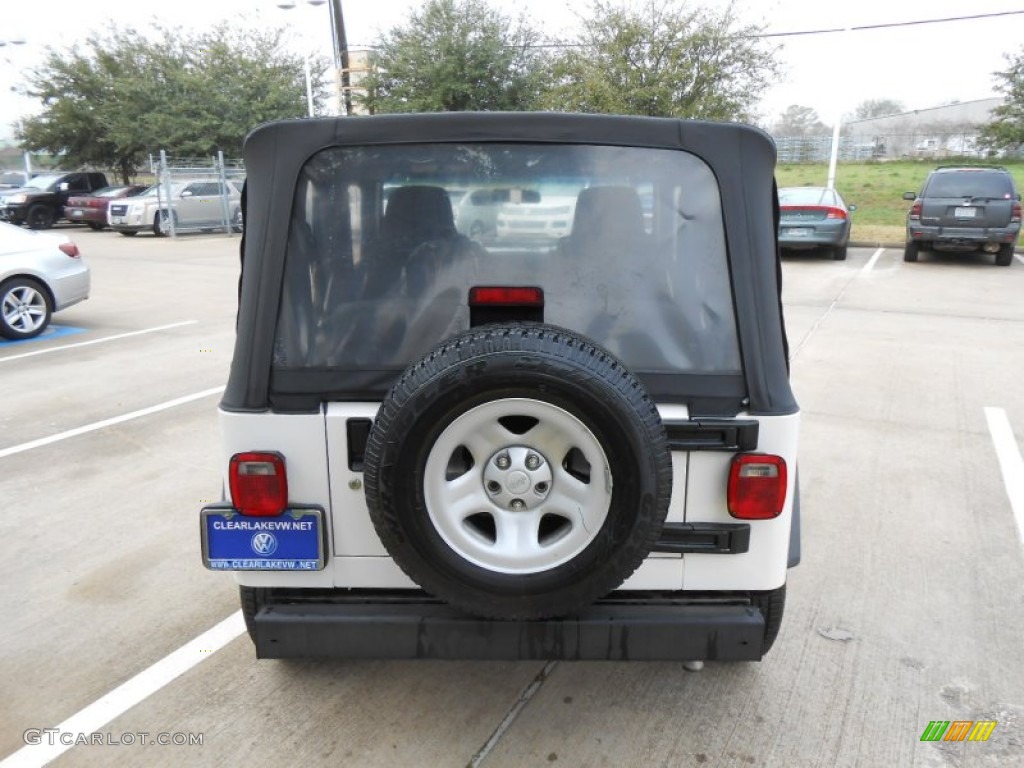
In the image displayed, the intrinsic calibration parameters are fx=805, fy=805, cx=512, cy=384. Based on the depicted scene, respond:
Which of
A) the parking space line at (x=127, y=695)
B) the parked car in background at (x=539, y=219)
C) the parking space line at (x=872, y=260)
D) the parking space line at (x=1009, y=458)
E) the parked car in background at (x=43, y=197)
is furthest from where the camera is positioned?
the parked car in background at (x=43, y=197)

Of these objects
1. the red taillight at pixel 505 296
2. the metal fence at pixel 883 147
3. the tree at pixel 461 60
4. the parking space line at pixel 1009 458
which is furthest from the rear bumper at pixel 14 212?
the metal fence at pixel 883 147

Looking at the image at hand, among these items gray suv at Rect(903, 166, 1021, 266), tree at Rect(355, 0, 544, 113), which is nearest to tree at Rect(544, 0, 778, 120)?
tree at Rect(355, 0, 544, 113)

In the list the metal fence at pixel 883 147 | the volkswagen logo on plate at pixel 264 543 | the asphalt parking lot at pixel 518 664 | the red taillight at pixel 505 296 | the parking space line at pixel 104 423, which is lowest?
the asphalt parking lot at pixel 518 664

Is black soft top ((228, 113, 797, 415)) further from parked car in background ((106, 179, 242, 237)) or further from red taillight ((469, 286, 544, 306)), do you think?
parked car in background ((106, 179, 242, 237))

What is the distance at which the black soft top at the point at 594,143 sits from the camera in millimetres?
2402

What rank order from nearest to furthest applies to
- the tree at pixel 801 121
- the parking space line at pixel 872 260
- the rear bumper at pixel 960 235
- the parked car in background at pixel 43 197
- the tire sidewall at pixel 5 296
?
the tire sidewall at pixel 5 296, the rear bumper at pixel 960 235, the parking space line at pixel 872 260, the parked car in background at pixel 43 197, the tree at pixel 801 121

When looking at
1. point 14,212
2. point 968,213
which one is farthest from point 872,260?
point 14,212

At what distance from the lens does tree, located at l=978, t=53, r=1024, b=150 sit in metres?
20.6

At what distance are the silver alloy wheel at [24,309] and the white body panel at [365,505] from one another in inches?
315

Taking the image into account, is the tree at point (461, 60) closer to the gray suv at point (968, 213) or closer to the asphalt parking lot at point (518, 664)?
the gray suv at point (968, 213)

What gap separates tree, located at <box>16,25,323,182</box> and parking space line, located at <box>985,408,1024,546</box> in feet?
79.2

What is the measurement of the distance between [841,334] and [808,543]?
568 centimetres

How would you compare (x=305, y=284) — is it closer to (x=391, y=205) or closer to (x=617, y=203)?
(x=391, y=205)

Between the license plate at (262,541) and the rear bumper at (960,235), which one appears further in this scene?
the rear bumper at (960,235)
